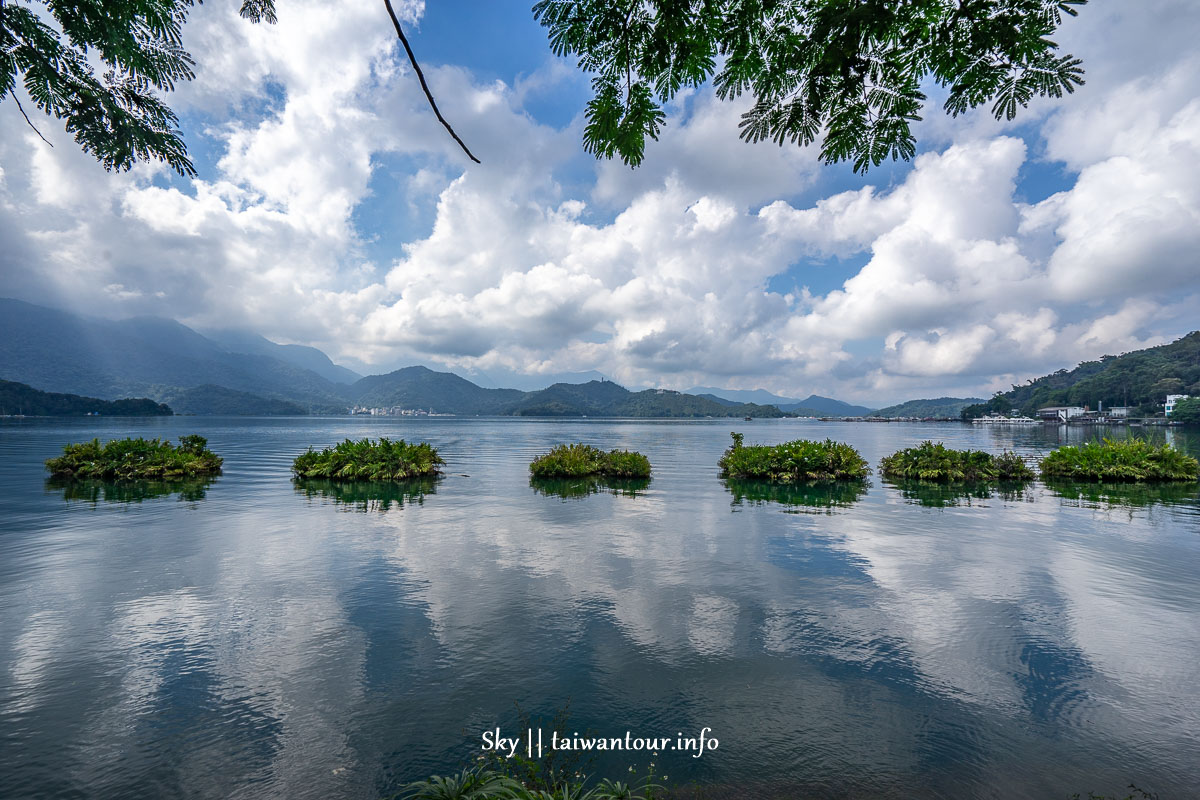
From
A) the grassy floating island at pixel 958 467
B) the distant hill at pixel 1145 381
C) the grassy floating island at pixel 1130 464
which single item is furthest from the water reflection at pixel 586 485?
the distant hill at pixel 1145 381

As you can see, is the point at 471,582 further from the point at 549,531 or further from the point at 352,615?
the point at 549,531

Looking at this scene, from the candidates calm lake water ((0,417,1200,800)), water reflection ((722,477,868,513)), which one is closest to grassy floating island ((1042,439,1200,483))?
water reflection ((722,477,868,513))

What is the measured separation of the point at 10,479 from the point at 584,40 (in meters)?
36.3

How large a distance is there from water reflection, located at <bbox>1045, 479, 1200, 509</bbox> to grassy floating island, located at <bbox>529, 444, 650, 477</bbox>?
1784 centimetres

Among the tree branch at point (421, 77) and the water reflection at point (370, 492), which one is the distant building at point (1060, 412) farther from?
the tree branch at point (421, 77)

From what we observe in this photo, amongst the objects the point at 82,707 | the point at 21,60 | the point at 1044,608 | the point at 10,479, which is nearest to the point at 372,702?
the point at 82,707

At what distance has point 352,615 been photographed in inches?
314

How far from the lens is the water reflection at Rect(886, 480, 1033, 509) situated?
1970cm

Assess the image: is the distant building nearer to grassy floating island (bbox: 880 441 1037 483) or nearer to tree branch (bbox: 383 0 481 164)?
grassy floating island (bbox: 880 441 1037 483)

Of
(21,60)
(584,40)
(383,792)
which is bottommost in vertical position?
(383,792)

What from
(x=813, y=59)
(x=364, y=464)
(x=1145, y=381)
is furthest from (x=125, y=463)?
(x=1145, y=381)

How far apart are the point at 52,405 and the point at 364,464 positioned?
20746 centimetres

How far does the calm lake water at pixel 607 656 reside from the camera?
458 centimetres

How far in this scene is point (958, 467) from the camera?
2589 centimetres
